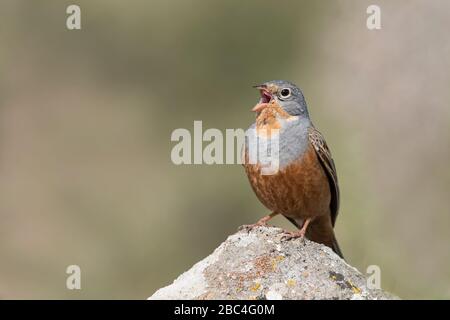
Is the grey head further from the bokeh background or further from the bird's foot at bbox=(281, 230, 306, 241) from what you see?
the bokeh background

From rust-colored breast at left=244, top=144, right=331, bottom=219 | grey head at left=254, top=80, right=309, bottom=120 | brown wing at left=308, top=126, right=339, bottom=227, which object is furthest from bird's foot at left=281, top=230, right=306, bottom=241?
grey head at left=254, top=80, right=309, bottom=120

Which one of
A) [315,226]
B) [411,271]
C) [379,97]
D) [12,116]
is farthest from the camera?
[12,116]

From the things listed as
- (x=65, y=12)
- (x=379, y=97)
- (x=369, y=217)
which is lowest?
(x=369, y=217)

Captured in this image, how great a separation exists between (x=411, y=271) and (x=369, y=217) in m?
1.68

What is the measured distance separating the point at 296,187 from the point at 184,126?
1135cm

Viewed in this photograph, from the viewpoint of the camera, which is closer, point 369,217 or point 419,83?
point 369,217

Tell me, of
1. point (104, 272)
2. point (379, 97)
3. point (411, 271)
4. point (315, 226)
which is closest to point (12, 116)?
point (104, 272)

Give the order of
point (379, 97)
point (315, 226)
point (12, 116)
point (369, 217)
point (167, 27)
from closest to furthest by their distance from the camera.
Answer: point (315, 226)
point (369, 217)
point (379, 97)
point (12, 116)
point (167, 27)

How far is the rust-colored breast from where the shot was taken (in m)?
9.03

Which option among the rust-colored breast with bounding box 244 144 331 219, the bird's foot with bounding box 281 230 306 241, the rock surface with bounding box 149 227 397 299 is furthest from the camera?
the rust-colored breast with bounding box 244 144 331 219

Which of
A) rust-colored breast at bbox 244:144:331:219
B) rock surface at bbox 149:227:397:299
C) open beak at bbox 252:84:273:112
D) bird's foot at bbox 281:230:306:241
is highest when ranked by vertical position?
open beak at bbox 252:84:273:112

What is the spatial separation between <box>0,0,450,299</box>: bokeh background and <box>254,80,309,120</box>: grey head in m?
3.46
